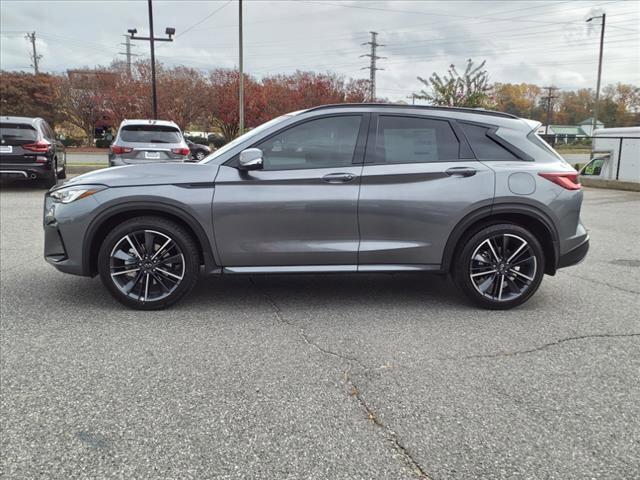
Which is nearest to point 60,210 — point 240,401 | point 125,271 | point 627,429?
point 125,271

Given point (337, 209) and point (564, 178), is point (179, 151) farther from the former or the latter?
point (564, 178)

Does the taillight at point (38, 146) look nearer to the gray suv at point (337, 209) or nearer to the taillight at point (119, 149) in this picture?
the taillight at point (119, 149)

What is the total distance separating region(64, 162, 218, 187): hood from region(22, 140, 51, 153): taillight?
892 cm

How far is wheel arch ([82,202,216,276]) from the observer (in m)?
4.39

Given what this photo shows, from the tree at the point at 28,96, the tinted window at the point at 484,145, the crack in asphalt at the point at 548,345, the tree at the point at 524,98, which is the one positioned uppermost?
the tree at the point at 524,98

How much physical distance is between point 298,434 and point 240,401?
0.47 metres

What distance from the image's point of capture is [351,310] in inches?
184

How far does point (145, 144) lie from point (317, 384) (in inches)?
378

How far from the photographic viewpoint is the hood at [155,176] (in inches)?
174

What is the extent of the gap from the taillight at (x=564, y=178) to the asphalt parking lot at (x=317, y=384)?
1.11m

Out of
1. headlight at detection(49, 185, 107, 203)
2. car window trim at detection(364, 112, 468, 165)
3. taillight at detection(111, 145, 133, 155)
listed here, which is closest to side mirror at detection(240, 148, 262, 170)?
car window trim at detection(364, 112, 468, 165)

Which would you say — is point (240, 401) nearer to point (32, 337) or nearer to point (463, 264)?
point (32, 337)

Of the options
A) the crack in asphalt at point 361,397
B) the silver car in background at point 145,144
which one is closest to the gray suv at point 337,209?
the crack in asphalt at point 361,397

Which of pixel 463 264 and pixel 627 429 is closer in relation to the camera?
pixel 627 429
